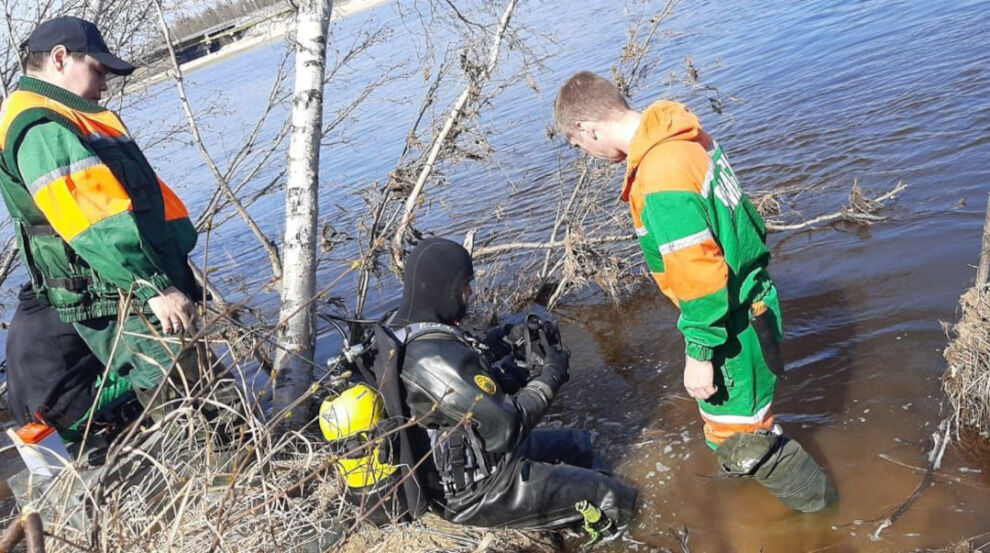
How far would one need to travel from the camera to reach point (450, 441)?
11.5 feet

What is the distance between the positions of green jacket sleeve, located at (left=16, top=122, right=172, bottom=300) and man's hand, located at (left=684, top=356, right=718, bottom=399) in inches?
91.3

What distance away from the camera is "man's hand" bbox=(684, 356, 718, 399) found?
3070 mm

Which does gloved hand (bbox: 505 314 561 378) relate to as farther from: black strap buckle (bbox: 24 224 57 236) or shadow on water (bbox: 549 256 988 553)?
black strap buckle (bbox: 24 224 57 236)

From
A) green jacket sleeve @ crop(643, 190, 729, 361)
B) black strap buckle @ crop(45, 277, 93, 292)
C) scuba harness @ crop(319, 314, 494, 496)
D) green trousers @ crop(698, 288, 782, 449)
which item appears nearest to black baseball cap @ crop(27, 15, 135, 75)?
black strap buckle @ crop(45, 277, 93, 292)

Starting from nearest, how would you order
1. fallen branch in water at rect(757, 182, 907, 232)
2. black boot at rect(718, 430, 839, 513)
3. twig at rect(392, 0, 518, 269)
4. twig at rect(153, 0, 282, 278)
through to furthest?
black boot at rect(718, 430, 839, 513) → twig at rect(153, 0, 282, 278) → twig at rect(392, 0, 518, 269) → fallen branch in water at rect(757, 182, 907, 232)

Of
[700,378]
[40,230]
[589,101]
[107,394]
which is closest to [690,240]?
[700,378]

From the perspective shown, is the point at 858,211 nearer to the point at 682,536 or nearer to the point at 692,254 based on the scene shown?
the point at 682,536

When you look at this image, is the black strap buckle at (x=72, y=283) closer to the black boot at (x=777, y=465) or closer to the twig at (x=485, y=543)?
the twig at (x=485, y=543)

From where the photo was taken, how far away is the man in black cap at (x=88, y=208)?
3289 millimetres

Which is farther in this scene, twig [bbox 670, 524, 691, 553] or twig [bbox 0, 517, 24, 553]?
twig [bbox 670, 524, 691, 553]

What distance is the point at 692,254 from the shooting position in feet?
9.32

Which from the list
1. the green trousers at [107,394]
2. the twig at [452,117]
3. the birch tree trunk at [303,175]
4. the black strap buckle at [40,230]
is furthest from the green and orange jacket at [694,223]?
the twig at [452,117]

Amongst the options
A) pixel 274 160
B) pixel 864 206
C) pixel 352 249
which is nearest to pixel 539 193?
pixel 352 249

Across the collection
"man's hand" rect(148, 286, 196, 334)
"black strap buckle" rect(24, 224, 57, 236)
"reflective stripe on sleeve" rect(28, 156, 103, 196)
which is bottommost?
"man's hand" rect(148, 286, 196, 334)
